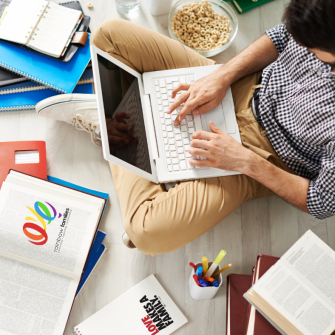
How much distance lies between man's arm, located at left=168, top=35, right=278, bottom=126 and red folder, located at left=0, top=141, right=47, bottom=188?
22.0 inches

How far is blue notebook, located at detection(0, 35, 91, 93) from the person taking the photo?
1306mm

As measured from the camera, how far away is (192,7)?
1.42 metres

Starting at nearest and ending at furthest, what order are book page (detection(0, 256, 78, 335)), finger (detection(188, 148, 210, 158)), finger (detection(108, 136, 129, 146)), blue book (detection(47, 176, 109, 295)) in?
finger (detection(108, 136, 129, 146))
finger (detection(188, 148, 210, 158))
book page (detection(0, 256, 78, 335))
blue book (detection(47, 176, 109, 295))

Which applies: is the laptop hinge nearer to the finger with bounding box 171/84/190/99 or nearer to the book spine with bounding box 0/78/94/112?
the finger with bounding box 171/84/190/99

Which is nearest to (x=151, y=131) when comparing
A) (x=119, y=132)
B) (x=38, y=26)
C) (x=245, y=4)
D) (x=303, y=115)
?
(x=119, y=132)

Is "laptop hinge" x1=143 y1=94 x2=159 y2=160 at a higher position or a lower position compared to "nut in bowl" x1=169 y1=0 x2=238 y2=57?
lower

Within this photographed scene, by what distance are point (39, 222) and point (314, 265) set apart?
2.98ft

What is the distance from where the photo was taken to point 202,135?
1.03m

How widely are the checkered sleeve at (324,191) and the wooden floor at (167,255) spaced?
14.8 inches

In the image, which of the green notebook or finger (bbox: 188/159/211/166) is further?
the green notebook

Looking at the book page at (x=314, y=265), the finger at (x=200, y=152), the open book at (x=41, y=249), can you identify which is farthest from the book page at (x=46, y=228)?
the book page at (x=314, y=265)

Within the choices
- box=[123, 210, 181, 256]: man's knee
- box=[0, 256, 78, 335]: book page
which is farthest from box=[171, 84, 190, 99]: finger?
box=[0, 256, 78, 335]: book page

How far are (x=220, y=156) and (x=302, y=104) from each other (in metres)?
0.29

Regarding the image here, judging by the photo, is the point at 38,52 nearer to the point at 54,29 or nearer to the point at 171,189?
the point at 54,29
